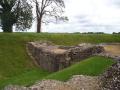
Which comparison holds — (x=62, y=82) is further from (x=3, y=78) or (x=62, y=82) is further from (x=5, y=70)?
(x=5, y=70)

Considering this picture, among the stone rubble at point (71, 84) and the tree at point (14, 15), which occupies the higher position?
the tree at point (14, 15)

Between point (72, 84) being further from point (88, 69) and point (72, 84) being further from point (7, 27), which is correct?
point (7, 27)

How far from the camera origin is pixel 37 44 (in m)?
46.6

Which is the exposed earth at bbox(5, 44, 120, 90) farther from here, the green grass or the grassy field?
the grassy field

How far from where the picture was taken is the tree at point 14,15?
2249 inches

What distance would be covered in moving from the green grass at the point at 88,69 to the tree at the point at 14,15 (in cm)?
2789

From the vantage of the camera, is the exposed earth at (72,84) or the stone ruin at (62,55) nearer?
the exposed earth at (72,84)

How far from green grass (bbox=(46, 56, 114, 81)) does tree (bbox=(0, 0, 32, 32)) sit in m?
27.9

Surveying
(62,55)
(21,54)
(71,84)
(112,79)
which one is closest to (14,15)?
(21,54)

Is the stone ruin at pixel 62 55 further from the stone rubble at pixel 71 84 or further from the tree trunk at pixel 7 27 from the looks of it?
the tree trunk at pixel 7 27

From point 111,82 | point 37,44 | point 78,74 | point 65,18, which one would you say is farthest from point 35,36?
point 111,82

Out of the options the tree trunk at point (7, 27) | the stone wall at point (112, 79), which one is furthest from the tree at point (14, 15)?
the stone wall at point (112, 79)

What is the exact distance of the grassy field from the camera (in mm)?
37519

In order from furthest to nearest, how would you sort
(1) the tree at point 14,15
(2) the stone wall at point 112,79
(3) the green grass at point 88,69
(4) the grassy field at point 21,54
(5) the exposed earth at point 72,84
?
(1) the tree at point 14,15 < (4) the grassy field at point 21,54 < (3) the green grass at point 88,69 < (5) the exposed earth at point 72,84 < (2) the stone wall at point 112,79
